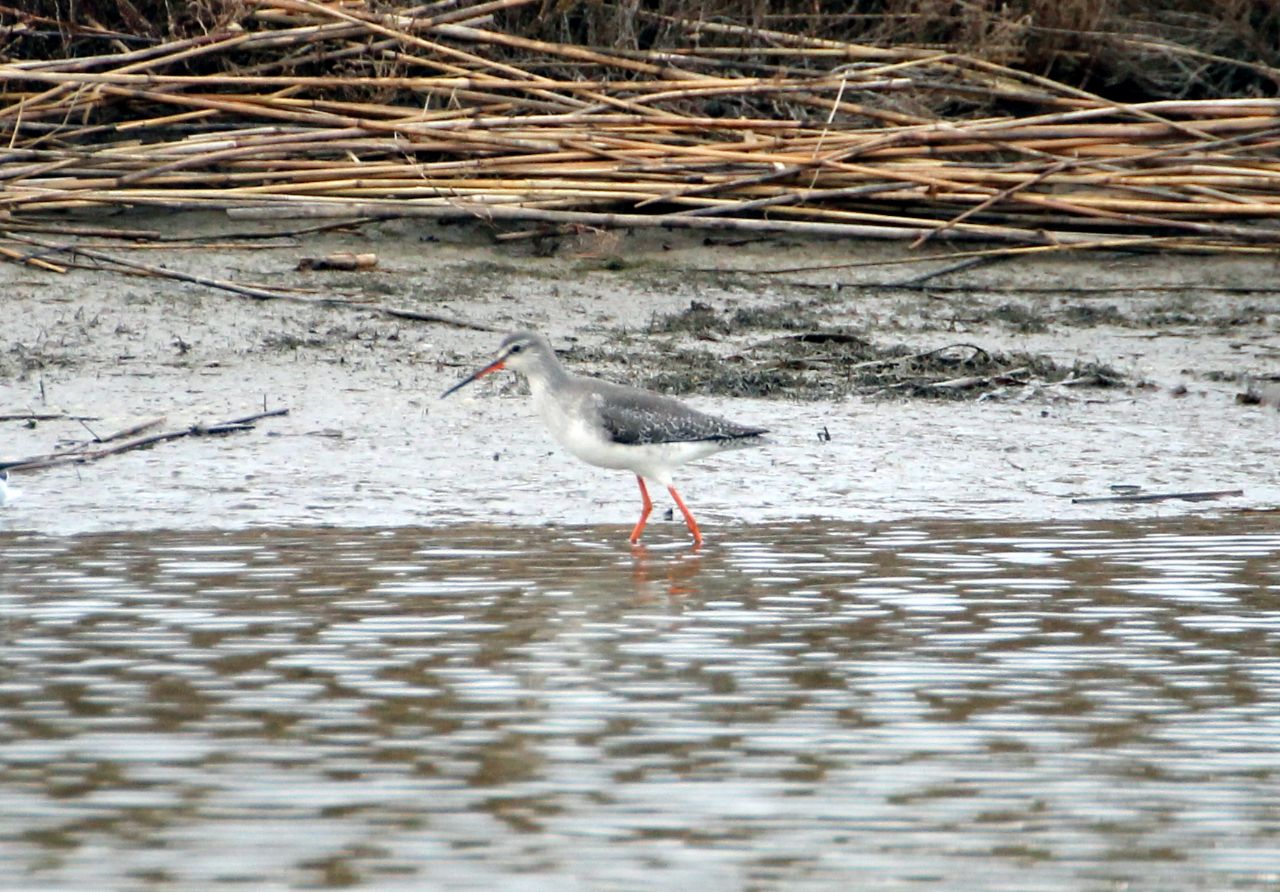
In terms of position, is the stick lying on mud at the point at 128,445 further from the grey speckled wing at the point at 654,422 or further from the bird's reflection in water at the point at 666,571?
the bird's reflection in water at the point at 666,571

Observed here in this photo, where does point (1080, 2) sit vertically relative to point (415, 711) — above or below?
above

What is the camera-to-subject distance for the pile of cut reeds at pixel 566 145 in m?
11.1

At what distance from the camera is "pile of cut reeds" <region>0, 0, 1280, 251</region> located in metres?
11.1

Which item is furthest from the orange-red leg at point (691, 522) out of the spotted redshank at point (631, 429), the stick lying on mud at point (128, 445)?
the stick lying on mud at point (128, 445)

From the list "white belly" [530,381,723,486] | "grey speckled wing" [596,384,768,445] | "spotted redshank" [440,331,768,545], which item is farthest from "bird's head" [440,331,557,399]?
"grey speckled wing" [596,384,768,445]

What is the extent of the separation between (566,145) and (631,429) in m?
3.51

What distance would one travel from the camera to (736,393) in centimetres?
972

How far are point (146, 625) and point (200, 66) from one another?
6.47m

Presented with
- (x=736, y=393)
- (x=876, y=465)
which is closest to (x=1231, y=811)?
(x=876, y=465)

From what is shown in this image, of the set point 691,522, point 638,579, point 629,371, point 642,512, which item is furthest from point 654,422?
point 629,371

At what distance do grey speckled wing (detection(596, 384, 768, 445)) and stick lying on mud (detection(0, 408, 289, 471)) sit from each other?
1.67m

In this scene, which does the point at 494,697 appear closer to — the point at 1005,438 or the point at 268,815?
the point at 268,815

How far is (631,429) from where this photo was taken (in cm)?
821

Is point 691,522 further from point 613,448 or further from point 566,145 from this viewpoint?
point 566,145
